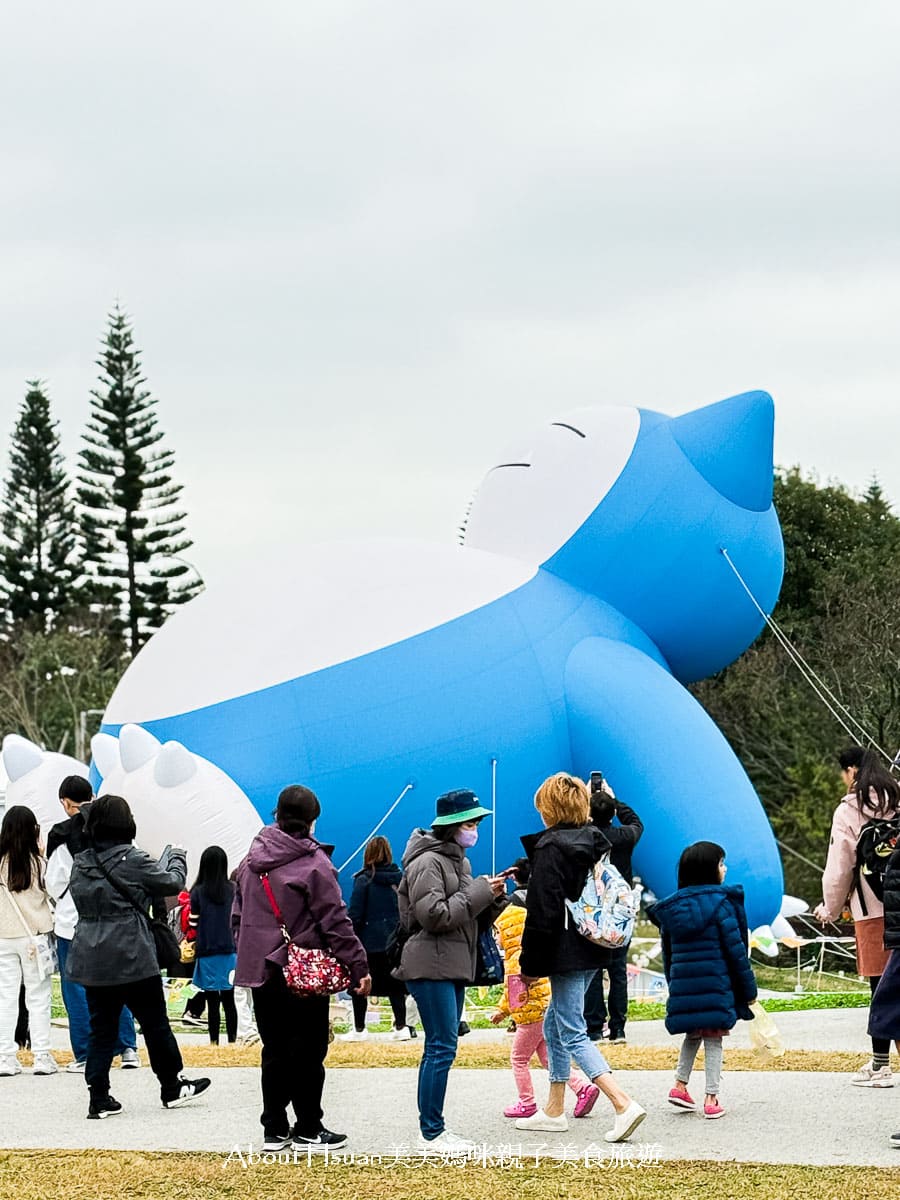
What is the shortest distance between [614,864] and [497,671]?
528 centimetres

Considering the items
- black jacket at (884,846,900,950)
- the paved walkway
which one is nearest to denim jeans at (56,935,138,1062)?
the paved walkway

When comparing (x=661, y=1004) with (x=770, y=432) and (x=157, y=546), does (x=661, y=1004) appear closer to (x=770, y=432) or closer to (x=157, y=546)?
(x=770, y=432)

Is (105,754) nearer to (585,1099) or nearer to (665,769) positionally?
(665,769)

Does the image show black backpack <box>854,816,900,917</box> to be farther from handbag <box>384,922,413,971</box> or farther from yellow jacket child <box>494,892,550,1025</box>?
handbag <box>384,922,413,971</box>

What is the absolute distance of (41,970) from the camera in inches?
375

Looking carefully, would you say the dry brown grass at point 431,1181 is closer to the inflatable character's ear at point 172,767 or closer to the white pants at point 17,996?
the white pants at point 17,996

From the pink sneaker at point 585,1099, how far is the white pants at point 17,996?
367cm

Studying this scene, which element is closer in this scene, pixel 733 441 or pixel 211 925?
pixel 211 925

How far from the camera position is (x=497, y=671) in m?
15.0

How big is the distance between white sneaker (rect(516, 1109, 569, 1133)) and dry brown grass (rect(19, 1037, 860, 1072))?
171cm

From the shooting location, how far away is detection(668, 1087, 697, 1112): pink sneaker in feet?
23.6

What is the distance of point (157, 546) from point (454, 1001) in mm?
40322

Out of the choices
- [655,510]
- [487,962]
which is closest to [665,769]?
[655,510]

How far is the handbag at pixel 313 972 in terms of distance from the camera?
642 centimetres
